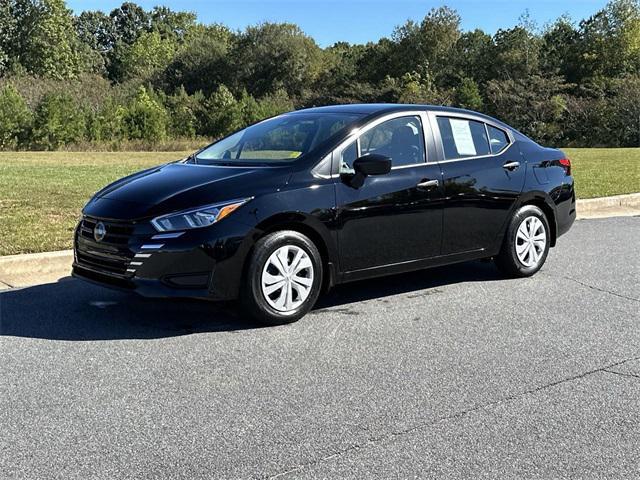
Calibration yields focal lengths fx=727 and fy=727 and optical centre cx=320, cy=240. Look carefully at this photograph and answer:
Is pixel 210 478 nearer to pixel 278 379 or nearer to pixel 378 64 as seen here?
pixel 278 379

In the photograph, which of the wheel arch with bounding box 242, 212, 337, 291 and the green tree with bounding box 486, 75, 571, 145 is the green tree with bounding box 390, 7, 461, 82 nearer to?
the green tree with bounding box 486, 75, 571, 145

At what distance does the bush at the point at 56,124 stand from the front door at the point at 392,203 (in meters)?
27.0

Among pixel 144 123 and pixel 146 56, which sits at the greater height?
pixel 146 56

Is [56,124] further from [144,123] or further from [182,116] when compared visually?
[182,116]

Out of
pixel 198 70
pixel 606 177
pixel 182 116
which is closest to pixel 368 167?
pixel 606 177

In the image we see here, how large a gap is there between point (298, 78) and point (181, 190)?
207 ft

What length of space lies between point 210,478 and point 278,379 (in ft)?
3.93

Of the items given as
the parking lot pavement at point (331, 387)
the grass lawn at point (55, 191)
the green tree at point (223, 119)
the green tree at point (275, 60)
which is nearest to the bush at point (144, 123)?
the green tree at point (223, 119)

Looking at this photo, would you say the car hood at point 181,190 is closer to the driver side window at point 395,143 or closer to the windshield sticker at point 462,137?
the driver side window at point 395,143

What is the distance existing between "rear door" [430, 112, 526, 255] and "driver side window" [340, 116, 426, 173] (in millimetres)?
209

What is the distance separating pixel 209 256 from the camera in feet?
16.3

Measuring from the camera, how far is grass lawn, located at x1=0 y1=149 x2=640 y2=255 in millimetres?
7934

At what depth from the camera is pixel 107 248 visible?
5.16m

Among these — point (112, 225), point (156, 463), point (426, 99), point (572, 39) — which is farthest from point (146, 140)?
point (572, 39)
